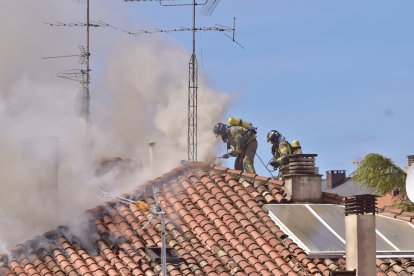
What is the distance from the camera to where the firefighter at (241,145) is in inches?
1722

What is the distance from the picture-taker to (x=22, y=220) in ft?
116

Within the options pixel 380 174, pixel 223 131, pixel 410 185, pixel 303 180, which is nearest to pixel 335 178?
pixel 380 174

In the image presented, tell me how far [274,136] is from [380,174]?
14.1 m

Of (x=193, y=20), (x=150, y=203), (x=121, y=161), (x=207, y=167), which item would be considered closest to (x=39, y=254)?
(x=150, y=203)

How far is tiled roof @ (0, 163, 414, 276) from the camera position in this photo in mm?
32375

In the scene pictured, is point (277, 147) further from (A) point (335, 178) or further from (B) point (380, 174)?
(A) point (335, 178)

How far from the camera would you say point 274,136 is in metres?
43.7

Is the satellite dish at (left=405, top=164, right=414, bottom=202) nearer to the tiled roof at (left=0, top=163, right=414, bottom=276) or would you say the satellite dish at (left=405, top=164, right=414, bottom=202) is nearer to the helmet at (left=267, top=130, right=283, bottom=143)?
the tiled roof at (left=0, top=163, right=414, bottom=276)

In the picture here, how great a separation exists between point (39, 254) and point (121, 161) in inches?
413

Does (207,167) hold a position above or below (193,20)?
below

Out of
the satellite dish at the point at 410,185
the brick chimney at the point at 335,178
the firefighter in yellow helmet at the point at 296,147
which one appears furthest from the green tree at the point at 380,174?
the brick chimney at the point at 335,178

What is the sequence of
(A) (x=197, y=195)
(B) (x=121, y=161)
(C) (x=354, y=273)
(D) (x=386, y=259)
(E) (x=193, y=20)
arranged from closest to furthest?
(C) (x=354, y=273) < (D) (x=386, y=259) < (A) (x=197, y=195) < (B) (x=121, y=161) < (E) (x=193, y=20)

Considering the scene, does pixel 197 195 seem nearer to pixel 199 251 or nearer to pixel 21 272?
pixel 199 251

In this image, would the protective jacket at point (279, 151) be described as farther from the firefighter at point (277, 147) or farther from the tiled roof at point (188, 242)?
the tiled roof at point (188, 242)
